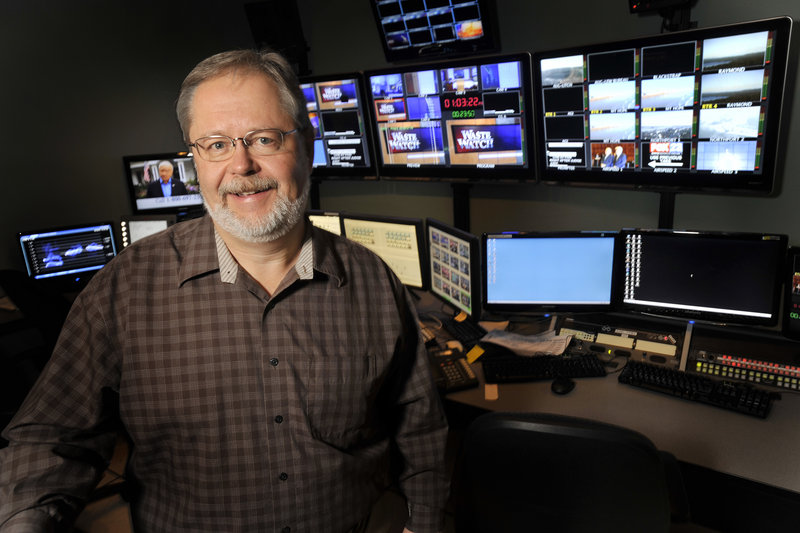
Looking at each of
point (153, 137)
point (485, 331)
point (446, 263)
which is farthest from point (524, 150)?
point (153, 137)

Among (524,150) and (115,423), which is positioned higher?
(524,150)

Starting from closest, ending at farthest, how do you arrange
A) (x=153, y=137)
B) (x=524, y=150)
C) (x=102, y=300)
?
(x=102, y=300) < (x=524, y=150) < (x=153, y=137)

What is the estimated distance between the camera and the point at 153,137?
3.99 meters

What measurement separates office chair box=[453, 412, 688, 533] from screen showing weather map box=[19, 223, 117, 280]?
295cm

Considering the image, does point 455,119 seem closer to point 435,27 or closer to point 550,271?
point 435,27

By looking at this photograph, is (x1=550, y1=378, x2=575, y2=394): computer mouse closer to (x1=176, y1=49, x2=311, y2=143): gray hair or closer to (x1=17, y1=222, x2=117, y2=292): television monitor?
(x1=176, y1=49, x2=311, y2=143): gray hair

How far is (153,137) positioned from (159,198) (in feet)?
2.28

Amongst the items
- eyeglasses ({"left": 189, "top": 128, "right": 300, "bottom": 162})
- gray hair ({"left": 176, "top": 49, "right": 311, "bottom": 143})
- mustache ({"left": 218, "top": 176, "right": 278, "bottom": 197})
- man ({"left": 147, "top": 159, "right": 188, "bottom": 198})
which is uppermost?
gray hair ({"left": 176, "top": 49, "right": 311, "bottom": 143})

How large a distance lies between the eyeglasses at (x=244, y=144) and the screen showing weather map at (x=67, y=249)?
2.70 metres

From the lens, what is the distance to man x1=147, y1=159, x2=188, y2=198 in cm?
353

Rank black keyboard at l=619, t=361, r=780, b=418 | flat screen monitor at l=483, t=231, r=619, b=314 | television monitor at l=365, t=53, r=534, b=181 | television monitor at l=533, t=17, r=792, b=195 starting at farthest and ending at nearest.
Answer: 1. television monitor at l=365, t=53, r=534, b=181
2. flat screen monitor at l=483, t=231, r=619, b=314
3. television monitor at l=533, t=17, r=792, b=195
4. black keyboard at l=619, t=361, r=780, b=418

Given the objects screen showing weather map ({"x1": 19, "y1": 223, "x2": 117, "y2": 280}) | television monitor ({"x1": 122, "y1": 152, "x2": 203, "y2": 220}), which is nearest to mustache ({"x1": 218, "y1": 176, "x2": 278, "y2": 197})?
television monitor ({"x1": 122, "y1": 152, "x2": 203, "y2": 220})

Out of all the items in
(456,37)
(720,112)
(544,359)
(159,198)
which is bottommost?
Answer: (544,359)

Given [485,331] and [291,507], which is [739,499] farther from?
[291,507]
